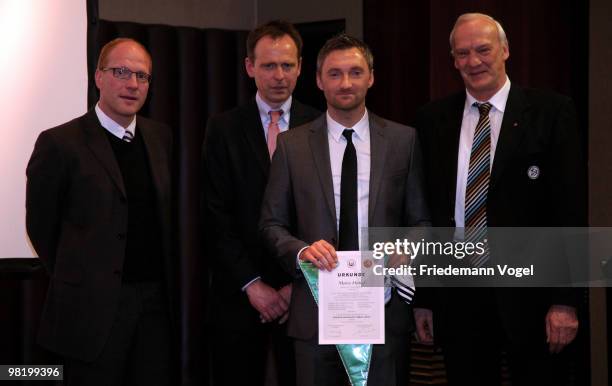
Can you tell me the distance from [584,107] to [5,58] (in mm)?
3062

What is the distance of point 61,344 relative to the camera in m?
3.03

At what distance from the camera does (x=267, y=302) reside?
3.11 metres

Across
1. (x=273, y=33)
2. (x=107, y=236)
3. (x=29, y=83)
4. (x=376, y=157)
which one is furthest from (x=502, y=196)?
(x=29, y=83)

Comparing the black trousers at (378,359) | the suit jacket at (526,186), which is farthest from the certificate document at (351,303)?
the suit jacket at (526,186)

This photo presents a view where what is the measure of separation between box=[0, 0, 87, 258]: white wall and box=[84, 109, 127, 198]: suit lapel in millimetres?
933

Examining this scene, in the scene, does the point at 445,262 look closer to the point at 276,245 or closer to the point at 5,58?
the point at 276,245

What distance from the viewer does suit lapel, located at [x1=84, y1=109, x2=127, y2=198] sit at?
3078mm

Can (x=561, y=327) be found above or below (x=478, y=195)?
below

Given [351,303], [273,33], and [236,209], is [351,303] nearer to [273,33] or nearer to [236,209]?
[236,209]

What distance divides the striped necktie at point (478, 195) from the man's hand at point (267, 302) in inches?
29.5

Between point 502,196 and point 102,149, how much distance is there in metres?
1.53

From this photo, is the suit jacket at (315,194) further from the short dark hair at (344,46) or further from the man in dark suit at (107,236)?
the man in dark suit at (107,236)

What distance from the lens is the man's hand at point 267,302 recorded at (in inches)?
123

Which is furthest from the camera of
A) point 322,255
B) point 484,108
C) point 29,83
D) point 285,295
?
point 29,83
